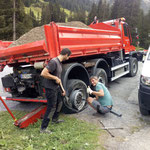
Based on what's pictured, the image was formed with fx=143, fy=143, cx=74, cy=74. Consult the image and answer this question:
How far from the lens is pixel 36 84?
381 cm

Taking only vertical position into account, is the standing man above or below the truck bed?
below

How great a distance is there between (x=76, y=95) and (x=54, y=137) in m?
1.37

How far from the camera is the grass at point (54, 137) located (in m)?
2.51

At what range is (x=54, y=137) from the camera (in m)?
2.82

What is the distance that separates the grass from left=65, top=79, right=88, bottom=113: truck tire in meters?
0.52

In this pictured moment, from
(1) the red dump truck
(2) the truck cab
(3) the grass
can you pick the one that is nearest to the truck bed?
(1) the red dump truck

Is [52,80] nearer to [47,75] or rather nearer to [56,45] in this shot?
[47,75]

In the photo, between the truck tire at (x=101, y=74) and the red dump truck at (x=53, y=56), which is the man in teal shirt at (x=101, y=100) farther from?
the truck tire at (x=101, y=74)

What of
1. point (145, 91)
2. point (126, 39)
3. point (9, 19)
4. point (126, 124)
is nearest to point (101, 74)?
point (145, 91)

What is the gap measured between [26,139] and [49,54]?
1.81m

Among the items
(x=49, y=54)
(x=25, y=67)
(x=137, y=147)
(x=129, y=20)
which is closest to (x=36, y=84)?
(x=25, y=67)

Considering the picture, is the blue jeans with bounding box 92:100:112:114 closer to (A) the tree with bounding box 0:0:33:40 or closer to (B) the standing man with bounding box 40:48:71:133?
(B) the standing man with bounding box 40:48:71:133

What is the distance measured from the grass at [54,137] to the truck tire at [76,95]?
520 mm

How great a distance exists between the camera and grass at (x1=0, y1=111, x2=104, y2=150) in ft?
8.25
